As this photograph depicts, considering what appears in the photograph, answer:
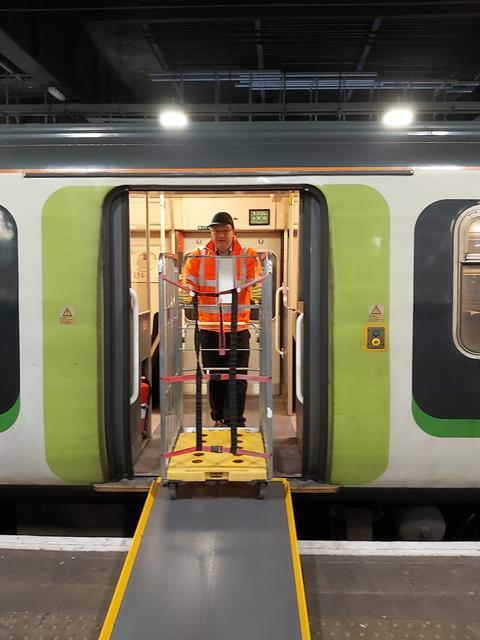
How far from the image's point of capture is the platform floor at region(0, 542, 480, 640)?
2281mm

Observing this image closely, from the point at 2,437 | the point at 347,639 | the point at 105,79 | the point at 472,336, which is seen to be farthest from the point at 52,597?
the point at 105,79

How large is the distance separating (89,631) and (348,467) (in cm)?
174

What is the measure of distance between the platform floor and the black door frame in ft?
2.23

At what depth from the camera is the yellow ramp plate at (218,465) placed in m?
2.80

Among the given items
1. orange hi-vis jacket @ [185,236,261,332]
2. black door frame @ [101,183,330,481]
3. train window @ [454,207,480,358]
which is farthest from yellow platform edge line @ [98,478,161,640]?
train window @ [454,207,480,358]

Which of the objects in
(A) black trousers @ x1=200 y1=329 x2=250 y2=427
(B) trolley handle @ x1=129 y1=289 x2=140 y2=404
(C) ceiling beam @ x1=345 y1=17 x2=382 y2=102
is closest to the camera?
(B) trolley handle @ x1=129 y1=289 x2=140 y2=404

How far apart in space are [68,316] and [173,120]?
2.58 metres

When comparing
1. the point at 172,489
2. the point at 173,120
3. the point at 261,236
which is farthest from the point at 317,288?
the point at 261,236

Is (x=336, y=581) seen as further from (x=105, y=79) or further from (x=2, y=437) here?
(x=105, y=79)

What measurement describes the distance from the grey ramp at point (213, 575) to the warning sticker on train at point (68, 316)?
1.23 metres

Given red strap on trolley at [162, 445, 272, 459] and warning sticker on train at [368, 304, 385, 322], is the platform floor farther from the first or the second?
warning sticker on train at [368, 304, 385, 322]

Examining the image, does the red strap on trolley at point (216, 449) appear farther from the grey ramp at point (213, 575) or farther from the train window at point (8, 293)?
the train window at point (8, 293)

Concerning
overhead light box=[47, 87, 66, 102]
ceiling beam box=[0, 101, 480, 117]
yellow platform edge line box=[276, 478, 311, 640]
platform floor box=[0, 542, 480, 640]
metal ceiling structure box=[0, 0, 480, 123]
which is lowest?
platform floor box=[0, 542, 480, 640]

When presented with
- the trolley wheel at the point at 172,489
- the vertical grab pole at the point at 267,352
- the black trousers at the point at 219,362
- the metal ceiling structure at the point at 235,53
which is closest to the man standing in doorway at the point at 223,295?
the black trousers at the point at 219,362
